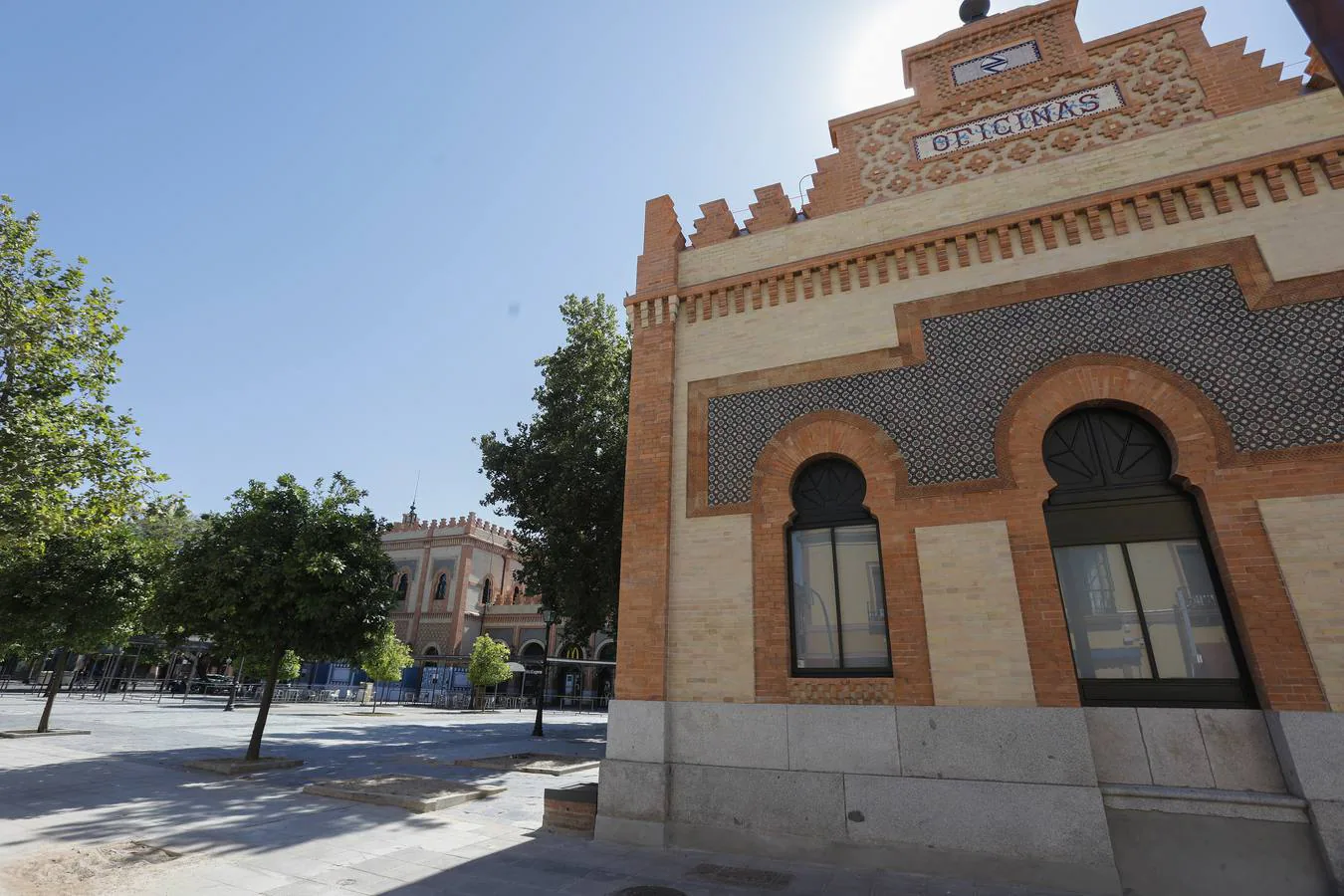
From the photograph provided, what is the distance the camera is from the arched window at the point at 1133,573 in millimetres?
5848

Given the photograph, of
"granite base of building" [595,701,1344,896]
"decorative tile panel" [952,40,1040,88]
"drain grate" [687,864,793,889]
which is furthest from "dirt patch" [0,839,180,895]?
"decorative tile panel" [952,40,1040,88]

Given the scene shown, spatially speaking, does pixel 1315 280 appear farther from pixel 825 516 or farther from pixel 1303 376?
pixel 825 516

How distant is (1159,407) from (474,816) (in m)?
9.36

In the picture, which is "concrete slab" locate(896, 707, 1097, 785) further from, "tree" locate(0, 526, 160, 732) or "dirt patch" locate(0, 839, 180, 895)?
"tree" locate(0, 526, 160, 732)

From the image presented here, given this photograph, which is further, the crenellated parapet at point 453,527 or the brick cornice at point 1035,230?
the crenellated parapet at point 453,527

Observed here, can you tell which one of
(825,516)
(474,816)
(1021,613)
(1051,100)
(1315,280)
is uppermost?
(1051,100)

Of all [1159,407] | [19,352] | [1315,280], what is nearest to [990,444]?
[1159,407]

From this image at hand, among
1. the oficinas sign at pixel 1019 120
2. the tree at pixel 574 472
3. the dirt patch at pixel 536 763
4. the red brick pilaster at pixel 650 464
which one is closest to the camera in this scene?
the red brick pilaster at pixel 650 464

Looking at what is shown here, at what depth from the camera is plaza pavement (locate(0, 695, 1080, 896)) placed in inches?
206

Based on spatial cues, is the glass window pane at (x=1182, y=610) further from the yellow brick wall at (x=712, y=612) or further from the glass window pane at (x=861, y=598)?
the yellow brick wall at (x=712, y=612)

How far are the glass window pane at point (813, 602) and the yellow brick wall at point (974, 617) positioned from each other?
3.45 ft

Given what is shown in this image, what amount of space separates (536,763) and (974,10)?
1517cm

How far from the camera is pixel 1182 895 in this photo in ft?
17.0

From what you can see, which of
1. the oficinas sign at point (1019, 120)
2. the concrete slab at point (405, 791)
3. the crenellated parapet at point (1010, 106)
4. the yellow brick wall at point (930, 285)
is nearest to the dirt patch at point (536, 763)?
the concrete slab at point (405, 791)
